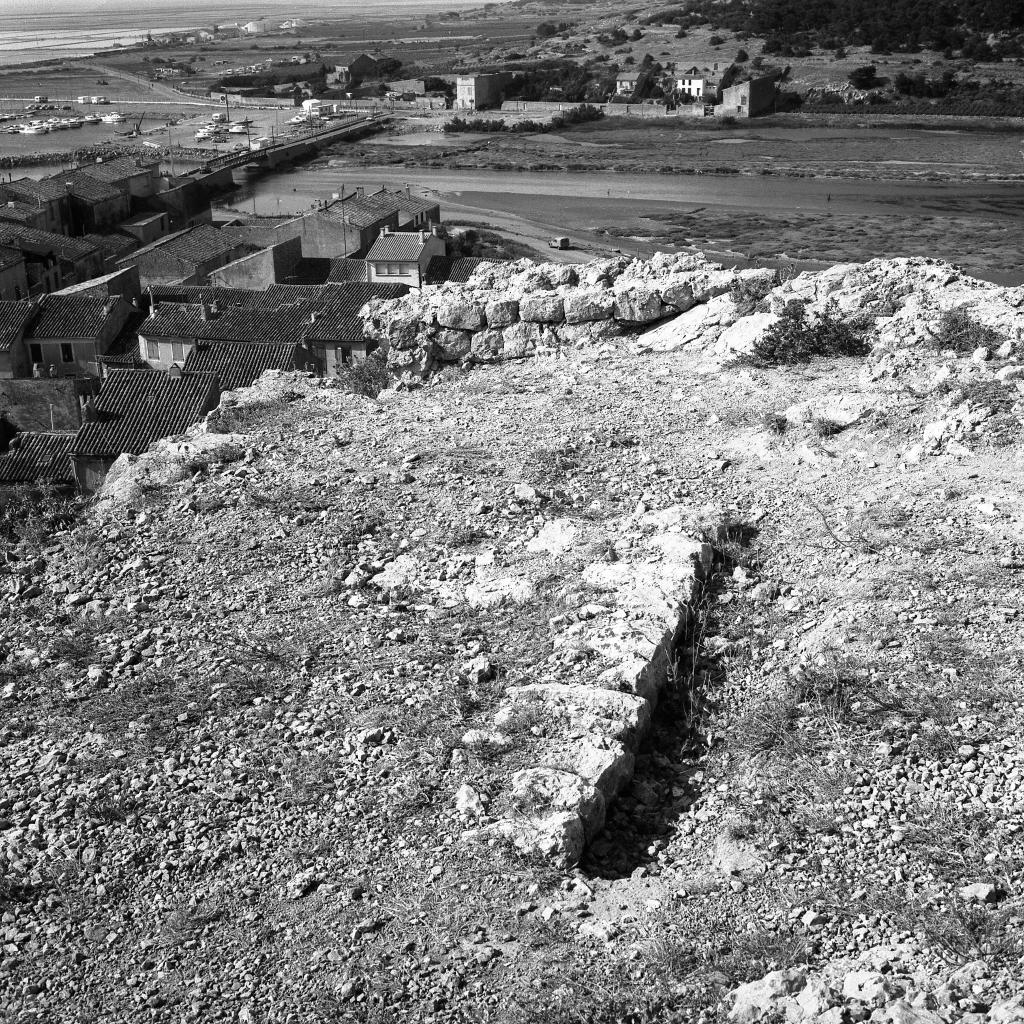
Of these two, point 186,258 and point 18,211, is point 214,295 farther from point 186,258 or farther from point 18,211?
point 18,211

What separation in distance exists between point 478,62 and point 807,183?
5257 centimetres

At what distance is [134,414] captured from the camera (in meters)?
14.3

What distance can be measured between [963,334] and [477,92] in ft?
223

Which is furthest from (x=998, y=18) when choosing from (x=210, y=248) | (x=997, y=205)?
(x=210, y=248)

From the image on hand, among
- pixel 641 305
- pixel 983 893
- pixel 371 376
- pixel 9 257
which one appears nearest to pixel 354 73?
pixel 9 257

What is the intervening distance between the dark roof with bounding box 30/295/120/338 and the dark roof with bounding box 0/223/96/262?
739 centimetres

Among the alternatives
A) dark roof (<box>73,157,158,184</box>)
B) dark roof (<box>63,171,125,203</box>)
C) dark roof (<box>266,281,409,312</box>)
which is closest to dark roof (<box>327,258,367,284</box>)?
dark roof (<box>266,281,409,312</box>)

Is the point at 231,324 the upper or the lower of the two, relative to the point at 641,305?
lower

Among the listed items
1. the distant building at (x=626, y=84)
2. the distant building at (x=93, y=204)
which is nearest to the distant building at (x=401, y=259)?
the distant building at (x=93, y=204)

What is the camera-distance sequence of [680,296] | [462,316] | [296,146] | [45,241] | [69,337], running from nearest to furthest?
[680,296]
[462,316]
[69,337]
[45,241]
[296,146]

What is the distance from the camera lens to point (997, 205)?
133 feet

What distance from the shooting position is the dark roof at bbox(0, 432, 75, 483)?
13945 millimetres

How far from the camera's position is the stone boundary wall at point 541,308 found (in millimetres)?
10000

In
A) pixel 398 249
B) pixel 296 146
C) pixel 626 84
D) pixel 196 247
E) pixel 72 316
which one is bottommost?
pixel 296 146
